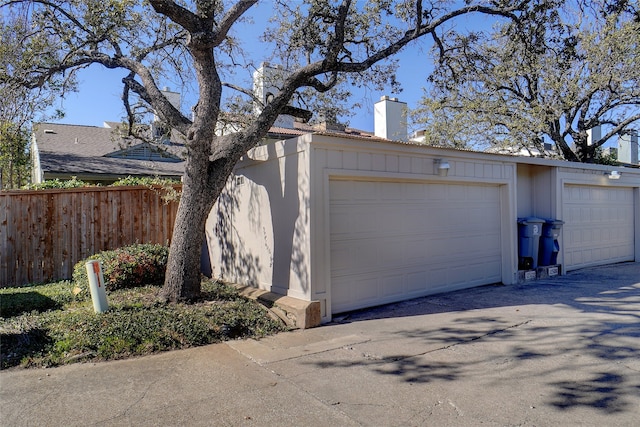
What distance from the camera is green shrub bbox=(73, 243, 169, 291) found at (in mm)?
7379

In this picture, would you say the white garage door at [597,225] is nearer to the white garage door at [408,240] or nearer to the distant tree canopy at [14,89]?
the white garage door at [408,240]

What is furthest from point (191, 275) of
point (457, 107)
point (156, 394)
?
point (457, 107)

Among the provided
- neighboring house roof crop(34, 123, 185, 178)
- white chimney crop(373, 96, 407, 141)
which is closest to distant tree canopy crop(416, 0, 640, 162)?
white chimney crop(373, 96, 407, 141)

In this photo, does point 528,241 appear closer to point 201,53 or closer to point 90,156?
point 201,53

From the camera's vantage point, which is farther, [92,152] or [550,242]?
[92,152]

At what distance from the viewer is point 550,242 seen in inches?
384

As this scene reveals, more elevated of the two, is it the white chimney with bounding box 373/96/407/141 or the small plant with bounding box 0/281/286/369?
the white chimney with bounding box 373/96/407/141

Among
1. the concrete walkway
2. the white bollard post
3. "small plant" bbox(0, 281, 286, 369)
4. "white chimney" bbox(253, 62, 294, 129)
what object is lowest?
the concrete walkway

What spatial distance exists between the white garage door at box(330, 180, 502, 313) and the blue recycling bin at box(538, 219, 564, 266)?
1495 millimetres

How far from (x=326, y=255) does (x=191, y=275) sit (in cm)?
206

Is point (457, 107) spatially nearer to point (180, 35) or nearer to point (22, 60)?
point (180, 35)

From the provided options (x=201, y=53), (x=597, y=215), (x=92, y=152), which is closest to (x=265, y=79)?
(x=201, y=53)

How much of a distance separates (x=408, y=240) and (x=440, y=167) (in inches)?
56.2

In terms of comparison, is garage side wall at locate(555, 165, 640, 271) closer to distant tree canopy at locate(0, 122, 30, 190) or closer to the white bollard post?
the white bollard post
